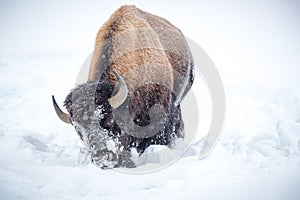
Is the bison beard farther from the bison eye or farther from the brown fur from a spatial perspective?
the brown fur

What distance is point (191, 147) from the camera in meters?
4.79

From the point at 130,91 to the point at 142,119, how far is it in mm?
345

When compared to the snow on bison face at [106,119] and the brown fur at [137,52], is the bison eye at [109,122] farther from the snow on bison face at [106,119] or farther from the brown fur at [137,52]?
the brown fur at [137,52]

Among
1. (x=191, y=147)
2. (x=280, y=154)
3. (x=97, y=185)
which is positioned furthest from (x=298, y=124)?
(x=97, y=185)

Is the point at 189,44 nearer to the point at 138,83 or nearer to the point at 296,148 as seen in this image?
the point at 138,83

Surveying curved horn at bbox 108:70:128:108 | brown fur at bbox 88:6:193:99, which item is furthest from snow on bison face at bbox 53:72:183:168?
brown fur at bbox 88:6:193:99

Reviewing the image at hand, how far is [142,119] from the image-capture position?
299 centimetres

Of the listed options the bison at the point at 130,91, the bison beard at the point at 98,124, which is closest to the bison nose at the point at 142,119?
the bison at the point at 130,91

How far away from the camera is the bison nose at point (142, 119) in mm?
2903

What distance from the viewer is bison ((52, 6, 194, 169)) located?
2.56m

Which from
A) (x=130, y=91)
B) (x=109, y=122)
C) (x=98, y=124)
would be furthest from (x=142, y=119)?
(x=98, y=124)

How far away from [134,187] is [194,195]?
87 cm

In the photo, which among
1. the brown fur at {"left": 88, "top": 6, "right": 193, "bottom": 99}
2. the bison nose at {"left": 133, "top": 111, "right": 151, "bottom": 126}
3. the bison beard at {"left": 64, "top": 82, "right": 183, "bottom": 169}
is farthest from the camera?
the brown fur at {"left": 88, "top": 6, "right": 193, "bottom": 99}

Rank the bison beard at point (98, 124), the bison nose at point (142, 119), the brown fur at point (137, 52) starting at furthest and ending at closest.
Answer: the brown fur at point (137, 52) < the bison nose at point (142, 119) < the bison beard at point (98, 124)
